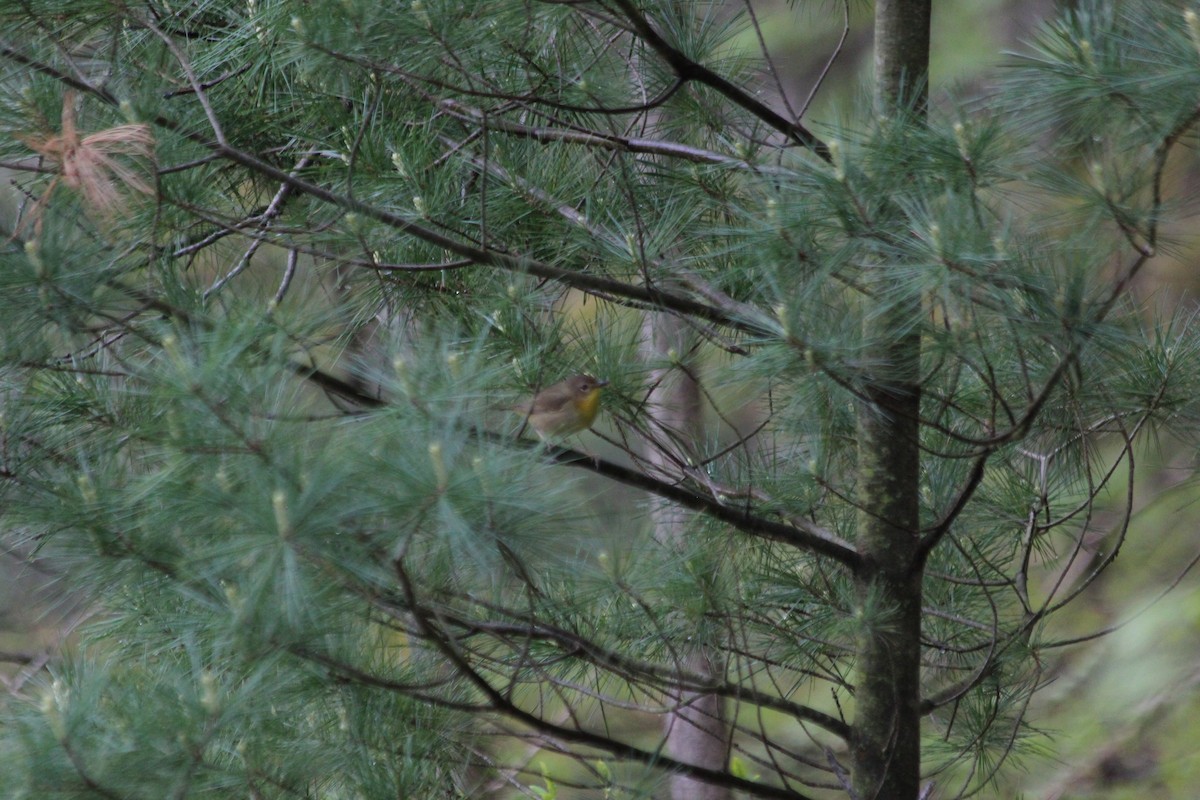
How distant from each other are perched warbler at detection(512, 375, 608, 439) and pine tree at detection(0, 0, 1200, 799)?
0.17 feet

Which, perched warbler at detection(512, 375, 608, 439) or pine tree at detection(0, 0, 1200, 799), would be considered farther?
perched warbler at detection(512, 375, 608, 439)

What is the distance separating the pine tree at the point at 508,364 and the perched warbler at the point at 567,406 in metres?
0.05

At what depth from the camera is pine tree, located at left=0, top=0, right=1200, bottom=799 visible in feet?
4.63

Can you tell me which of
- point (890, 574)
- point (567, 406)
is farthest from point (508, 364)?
point (890, 574)

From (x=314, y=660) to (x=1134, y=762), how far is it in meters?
3.12

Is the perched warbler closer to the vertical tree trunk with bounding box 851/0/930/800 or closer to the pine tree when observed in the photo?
the pine tree

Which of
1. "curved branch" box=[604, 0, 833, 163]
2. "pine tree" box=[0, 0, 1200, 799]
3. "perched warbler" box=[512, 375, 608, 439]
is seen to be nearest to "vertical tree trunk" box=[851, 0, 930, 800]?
"pine tree" box=[0, 0, 1200, 799]

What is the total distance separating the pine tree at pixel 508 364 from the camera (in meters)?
1.41

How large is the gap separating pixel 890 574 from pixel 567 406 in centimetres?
71

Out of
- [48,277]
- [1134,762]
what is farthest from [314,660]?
[1134,762]

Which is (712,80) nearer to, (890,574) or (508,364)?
(508,364)

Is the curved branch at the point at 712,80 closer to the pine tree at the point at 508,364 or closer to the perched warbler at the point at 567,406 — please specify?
the pine tree at the point at 508,364

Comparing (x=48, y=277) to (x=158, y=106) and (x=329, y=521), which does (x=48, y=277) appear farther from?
(x=329, y=521)

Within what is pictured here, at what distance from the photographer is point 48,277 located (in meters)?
1.58
